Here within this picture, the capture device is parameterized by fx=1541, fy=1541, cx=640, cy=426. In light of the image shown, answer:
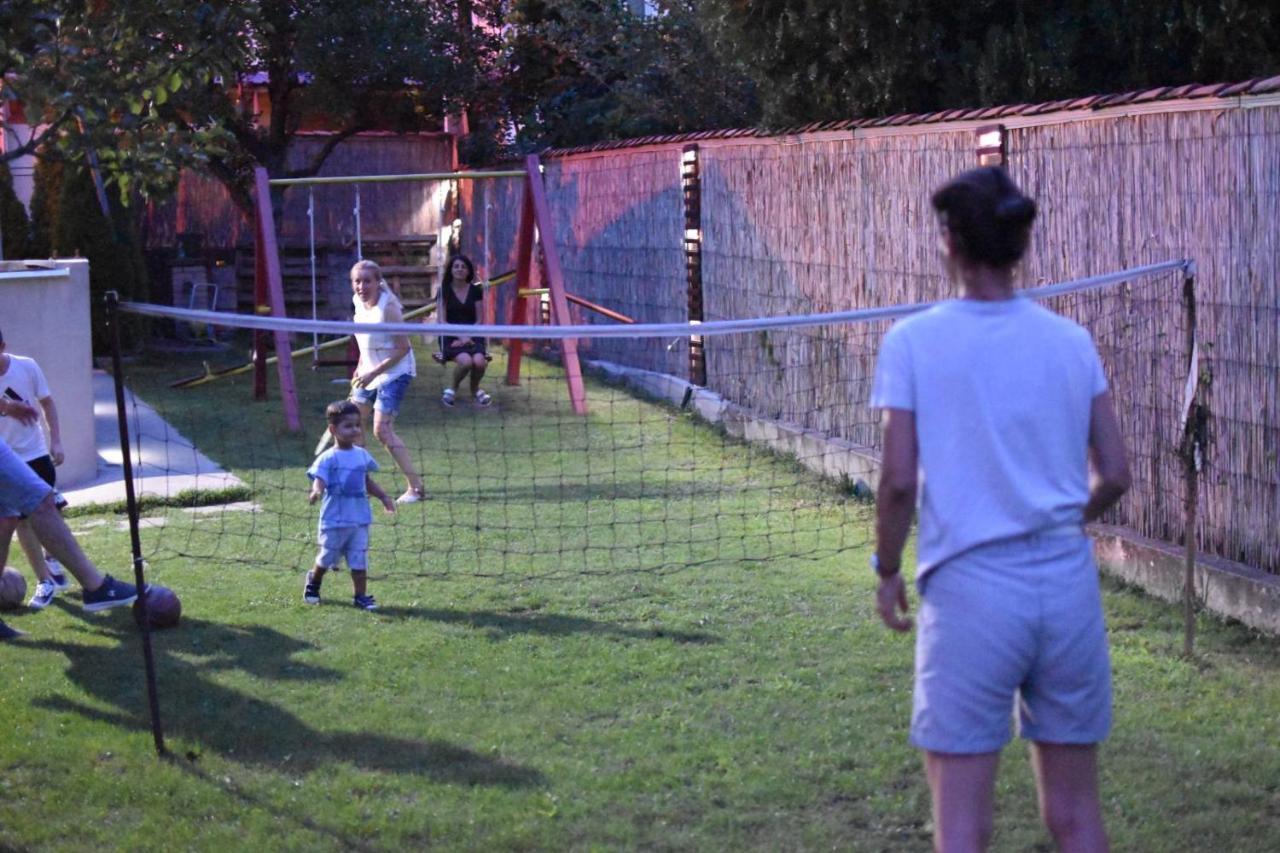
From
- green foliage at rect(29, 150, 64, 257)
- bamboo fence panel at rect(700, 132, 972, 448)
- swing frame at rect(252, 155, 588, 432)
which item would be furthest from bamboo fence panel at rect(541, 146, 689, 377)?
green foliage at rect(29, 150, 64, 257)

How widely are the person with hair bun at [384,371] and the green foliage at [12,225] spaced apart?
961cm

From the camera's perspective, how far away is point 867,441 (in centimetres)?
1027

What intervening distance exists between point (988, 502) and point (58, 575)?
6.07 meters

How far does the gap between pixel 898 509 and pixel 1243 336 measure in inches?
164

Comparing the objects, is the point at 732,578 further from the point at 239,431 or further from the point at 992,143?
the point at 239,431

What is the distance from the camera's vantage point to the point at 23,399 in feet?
24.2

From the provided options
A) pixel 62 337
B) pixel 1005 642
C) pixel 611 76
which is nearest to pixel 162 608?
pixel 62 337

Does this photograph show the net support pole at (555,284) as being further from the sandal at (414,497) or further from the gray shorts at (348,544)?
the gray shorts at (348,544)

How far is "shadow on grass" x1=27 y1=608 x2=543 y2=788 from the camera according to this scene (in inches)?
210

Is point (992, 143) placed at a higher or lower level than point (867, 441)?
higher

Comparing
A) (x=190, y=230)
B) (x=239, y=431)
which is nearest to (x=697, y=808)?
(x=239, y=431)

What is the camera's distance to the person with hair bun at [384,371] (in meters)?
10.0

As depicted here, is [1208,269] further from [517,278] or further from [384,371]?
[517,278]

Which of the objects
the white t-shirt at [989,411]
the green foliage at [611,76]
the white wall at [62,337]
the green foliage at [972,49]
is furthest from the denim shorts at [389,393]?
the green foliage at [611,76]
